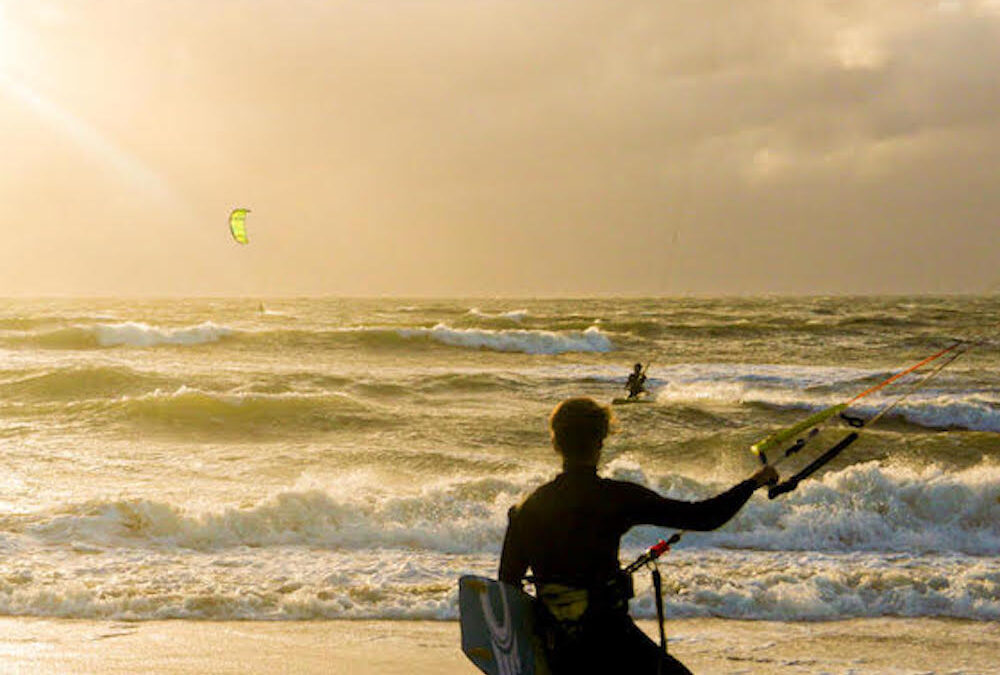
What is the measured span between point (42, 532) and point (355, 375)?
18917 millimetres

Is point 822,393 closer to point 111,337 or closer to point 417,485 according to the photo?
point 417,485

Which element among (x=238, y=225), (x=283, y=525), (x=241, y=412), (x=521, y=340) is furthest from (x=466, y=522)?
(x=521, y=340)

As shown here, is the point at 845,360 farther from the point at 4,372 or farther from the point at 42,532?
the point at 42,532

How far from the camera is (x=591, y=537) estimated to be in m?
3.33

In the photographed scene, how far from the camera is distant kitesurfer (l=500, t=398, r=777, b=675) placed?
3.34 m

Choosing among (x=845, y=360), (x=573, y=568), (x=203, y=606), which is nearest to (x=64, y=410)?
(x=203, y=606)

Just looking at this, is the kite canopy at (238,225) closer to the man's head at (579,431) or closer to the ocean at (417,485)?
the ocean at (417,485)

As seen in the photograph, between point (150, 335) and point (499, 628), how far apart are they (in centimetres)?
4178

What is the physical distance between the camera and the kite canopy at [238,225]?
32.9 m

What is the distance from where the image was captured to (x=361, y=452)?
16.9 meters

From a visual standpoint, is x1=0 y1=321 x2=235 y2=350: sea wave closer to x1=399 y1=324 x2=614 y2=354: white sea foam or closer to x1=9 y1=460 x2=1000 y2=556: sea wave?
x1=399 y1=324 x2=614 y2=354: white sea foam

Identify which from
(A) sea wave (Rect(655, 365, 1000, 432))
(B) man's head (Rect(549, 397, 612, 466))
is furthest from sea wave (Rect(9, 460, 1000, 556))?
(A) sea wave (Rect(655, 365, 1000, 432))

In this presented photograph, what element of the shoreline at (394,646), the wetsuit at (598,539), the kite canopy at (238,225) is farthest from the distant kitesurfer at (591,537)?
the kite canopy at (238,225)

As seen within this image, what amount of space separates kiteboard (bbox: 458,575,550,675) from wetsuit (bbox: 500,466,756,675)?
142 mm
